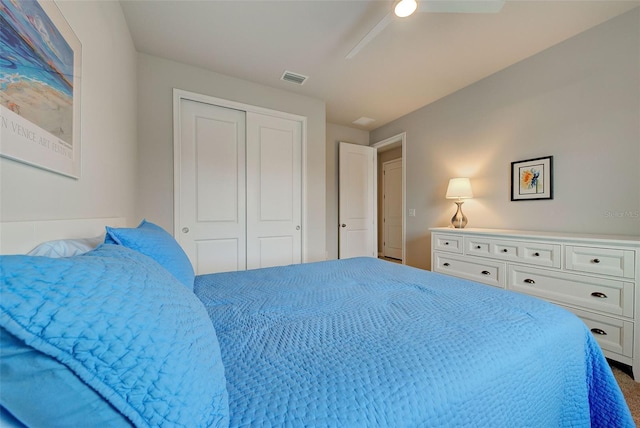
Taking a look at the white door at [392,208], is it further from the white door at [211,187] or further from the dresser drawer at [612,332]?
the white door at [211,187]

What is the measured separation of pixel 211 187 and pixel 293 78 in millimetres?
1599

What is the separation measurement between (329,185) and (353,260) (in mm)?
2316

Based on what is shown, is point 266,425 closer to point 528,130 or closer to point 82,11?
point 82,11

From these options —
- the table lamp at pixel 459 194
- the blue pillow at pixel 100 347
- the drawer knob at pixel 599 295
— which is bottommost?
the drawer knob at pixel 599 295

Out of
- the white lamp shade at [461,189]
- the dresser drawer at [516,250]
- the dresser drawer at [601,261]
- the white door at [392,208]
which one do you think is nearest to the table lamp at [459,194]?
the white lamp shade at [461,189]

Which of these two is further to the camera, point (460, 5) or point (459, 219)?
point (459, 219)

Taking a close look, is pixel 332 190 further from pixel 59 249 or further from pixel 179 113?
pixel 59 249

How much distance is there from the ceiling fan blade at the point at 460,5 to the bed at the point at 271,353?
1.83m

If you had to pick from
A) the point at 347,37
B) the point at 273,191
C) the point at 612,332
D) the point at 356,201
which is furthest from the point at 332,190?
the point at 612,332

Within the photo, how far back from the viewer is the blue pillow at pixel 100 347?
0.31 meters

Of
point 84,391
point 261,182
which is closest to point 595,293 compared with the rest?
point 84,391

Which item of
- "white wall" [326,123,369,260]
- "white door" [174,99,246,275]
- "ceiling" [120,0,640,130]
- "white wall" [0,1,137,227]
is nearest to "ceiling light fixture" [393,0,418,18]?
"ceiling" [120,0,640,130]

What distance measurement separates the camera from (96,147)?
1.25 meters

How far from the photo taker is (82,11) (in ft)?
3.65
